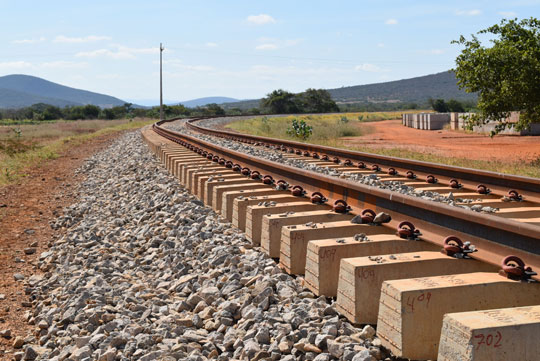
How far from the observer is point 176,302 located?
4.10 metres

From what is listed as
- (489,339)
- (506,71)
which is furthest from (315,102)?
(489,339)

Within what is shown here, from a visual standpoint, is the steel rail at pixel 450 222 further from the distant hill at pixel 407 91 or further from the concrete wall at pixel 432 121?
the distant hill at pixel 407 91

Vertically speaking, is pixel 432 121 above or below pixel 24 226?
above

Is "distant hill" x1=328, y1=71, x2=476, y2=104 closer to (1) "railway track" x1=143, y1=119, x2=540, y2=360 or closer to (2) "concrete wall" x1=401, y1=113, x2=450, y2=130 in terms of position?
(2) "concrete wall" x1=401, y1=113, x2=450, y2=130

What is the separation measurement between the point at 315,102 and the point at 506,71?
85.1 metres

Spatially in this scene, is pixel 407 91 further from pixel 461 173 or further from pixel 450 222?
pixel 450 222

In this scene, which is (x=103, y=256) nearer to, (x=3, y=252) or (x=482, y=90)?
(x=3, y=252)

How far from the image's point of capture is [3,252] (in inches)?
270

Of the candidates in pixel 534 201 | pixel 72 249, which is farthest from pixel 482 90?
pixel 72 249

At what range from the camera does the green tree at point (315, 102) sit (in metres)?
97.7

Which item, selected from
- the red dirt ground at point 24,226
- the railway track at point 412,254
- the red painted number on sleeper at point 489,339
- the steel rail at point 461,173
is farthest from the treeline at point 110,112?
the red painted number on sleeper at point 489,339

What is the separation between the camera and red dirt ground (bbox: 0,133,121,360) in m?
4.73

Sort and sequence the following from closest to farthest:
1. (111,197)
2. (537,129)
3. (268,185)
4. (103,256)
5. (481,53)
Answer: (103,256) < (268,185) < (111,197) < (481,53) < (537,129)

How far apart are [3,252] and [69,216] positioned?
5.80 feet
